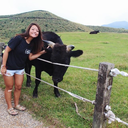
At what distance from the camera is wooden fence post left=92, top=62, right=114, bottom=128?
2178 millimetres

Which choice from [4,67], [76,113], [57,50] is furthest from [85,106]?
[4,67]

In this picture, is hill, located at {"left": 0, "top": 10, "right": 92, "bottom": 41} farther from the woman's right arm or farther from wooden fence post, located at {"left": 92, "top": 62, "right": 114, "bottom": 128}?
wooden fence post, located at {"left": 92, "top": 62, "right": 114, "bottom": 128}

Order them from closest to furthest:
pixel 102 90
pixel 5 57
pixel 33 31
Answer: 1. pixel 102 90
2. pixel 5 57
3. pixel 33 31

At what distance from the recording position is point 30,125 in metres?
3.18

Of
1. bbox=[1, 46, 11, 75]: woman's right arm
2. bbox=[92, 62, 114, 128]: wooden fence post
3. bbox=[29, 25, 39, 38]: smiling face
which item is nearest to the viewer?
bbox=[92, 62, 114, 128]: wooden fence post

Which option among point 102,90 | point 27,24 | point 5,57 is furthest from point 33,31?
point 27,24

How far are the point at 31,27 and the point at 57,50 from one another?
98 centimetres

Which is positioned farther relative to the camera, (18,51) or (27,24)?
(27,24)

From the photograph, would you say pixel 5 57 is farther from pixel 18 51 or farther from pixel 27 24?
pixel 27 24

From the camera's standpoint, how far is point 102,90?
227 cm

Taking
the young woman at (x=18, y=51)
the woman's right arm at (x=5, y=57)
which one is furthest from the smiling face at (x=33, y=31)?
the woman's right arm at (x=5, y=57)

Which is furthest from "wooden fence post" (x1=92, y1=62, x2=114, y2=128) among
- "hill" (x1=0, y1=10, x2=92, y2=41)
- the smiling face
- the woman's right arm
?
"hill" (x1=0, y1=10, x2=92, y2=41)

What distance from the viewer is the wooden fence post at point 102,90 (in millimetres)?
2178

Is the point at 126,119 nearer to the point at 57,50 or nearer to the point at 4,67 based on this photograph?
the point at 57,50
